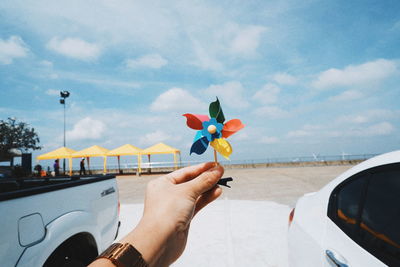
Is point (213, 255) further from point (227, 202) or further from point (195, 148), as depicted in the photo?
point (227, 202)

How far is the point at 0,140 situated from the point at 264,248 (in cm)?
3098

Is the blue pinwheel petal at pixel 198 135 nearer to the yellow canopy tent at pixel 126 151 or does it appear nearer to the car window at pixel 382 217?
the car window at pixel 382 217

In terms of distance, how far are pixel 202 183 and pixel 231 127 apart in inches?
16.8

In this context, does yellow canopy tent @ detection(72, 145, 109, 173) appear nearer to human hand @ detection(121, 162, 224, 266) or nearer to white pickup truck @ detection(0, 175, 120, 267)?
white pickup truck @ detection(0, 175, 120, 267)

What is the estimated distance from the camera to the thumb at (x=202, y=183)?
1.18m

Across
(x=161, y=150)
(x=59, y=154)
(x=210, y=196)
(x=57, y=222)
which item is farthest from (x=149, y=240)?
(x=59, y=154)

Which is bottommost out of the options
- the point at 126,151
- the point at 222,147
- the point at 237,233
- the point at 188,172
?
the point at 237,233

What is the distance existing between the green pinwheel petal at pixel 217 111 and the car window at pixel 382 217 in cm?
107

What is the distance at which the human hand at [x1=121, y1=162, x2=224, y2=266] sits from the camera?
0.98 m

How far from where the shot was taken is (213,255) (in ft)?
12.0

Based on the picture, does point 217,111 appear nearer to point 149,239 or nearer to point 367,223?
point 149,239

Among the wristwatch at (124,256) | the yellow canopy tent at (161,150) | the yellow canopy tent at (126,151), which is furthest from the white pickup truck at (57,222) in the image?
the yellow canopy tent at (126,151)

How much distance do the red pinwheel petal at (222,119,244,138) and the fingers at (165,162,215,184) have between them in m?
0.22

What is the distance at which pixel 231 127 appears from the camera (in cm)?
145
